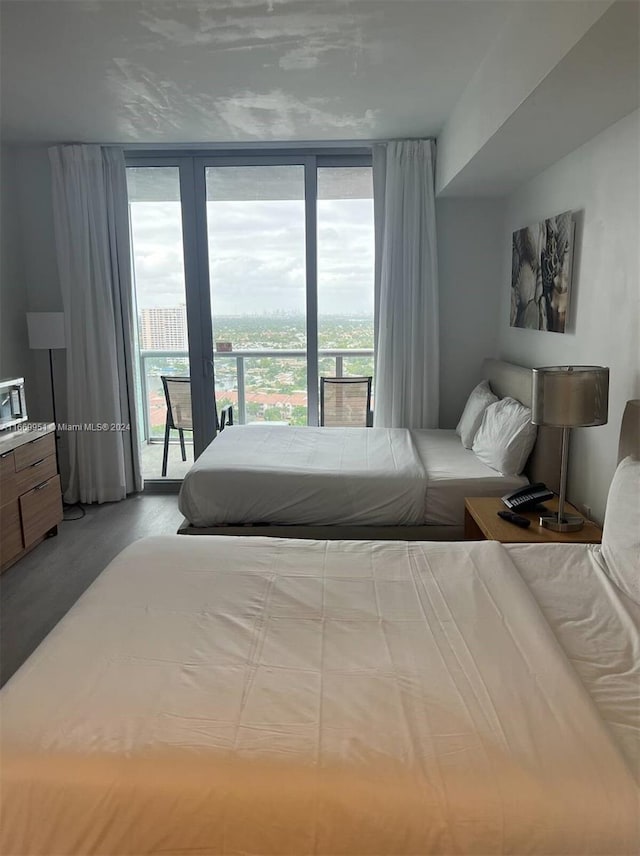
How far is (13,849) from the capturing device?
1143mm

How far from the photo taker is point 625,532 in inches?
75.6

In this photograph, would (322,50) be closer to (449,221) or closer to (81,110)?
(81,110)

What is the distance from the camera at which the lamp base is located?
2.51 meters

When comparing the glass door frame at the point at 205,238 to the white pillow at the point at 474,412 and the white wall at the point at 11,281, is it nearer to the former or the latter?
the white wall at the point at 11,281

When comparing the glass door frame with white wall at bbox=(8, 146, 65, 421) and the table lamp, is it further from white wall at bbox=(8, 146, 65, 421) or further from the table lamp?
the table lamp

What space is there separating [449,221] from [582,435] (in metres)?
2.32

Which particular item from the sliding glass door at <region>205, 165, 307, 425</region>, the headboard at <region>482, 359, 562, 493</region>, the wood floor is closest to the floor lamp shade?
the wood floor

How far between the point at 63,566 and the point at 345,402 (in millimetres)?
2475

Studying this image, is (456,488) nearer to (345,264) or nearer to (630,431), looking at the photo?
(630,431)

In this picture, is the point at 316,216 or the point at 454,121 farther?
the point at 316,216

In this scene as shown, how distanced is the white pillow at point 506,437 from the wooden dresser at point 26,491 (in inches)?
109

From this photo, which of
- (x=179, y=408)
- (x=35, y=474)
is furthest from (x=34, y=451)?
(x=179, y=408)

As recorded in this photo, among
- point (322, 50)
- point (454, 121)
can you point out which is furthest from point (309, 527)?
point (454, 121)

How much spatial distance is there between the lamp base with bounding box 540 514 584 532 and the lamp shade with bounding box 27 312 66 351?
3.54m
